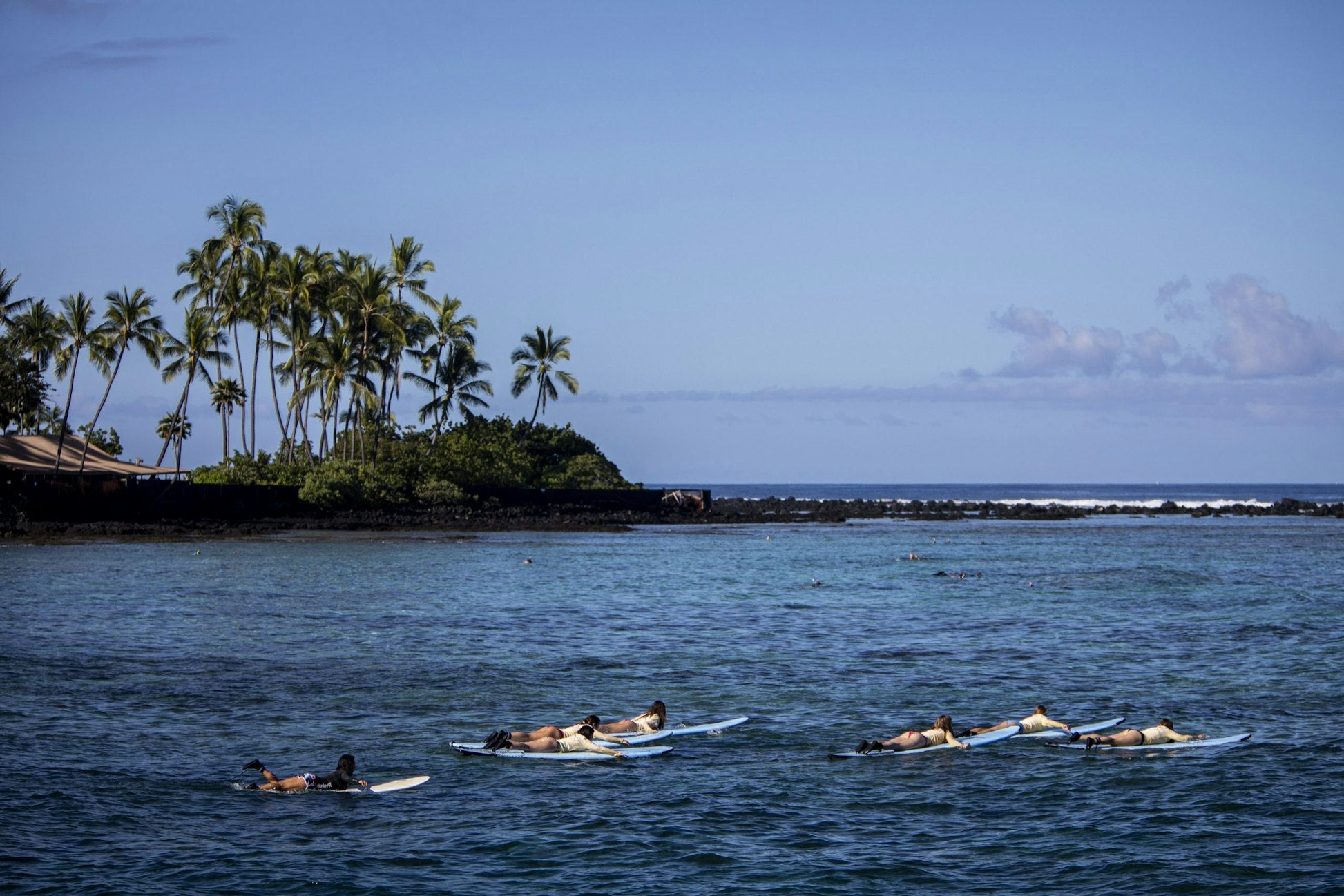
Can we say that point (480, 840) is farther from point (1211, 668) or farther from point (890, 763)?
point (1211, 668)

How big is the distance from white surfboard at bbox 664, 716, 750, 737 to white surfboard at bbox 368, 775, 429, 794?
14.1ft

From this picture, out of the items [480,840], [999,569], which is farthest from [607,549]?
[480,840]

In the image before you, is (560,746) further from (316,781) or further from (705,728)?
(316,781)

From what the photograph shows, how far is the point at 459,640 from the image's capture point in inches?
1138

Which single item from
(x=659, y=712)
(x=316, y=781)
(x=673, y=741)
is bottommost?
(x=673, y=741)

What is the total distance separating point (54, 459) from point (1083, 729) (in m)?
62.6

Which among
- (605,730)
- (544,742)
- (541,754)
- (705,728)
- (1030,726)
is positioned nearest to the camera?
(541,754)

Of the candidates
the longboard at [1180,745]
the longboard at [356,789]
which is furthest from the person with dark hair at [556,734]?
the longboard at [1180,745]

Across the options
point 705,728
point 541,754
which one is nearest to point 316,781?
point 541,754

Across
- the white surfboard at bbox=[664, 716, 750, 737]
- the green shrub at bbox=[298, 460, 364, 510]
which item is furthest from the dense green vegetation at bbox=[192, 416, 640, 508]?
the white surfboard at bbox=[664, 716, 750, 737]

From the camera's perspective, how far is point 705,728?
18.7 m

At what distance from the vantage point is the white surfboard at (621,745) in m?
17.0

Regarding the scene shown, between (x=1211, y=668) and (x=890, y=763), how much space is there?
37.0 ft

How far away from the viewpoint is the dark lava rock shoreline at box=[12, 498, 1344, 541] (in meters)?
61.2
